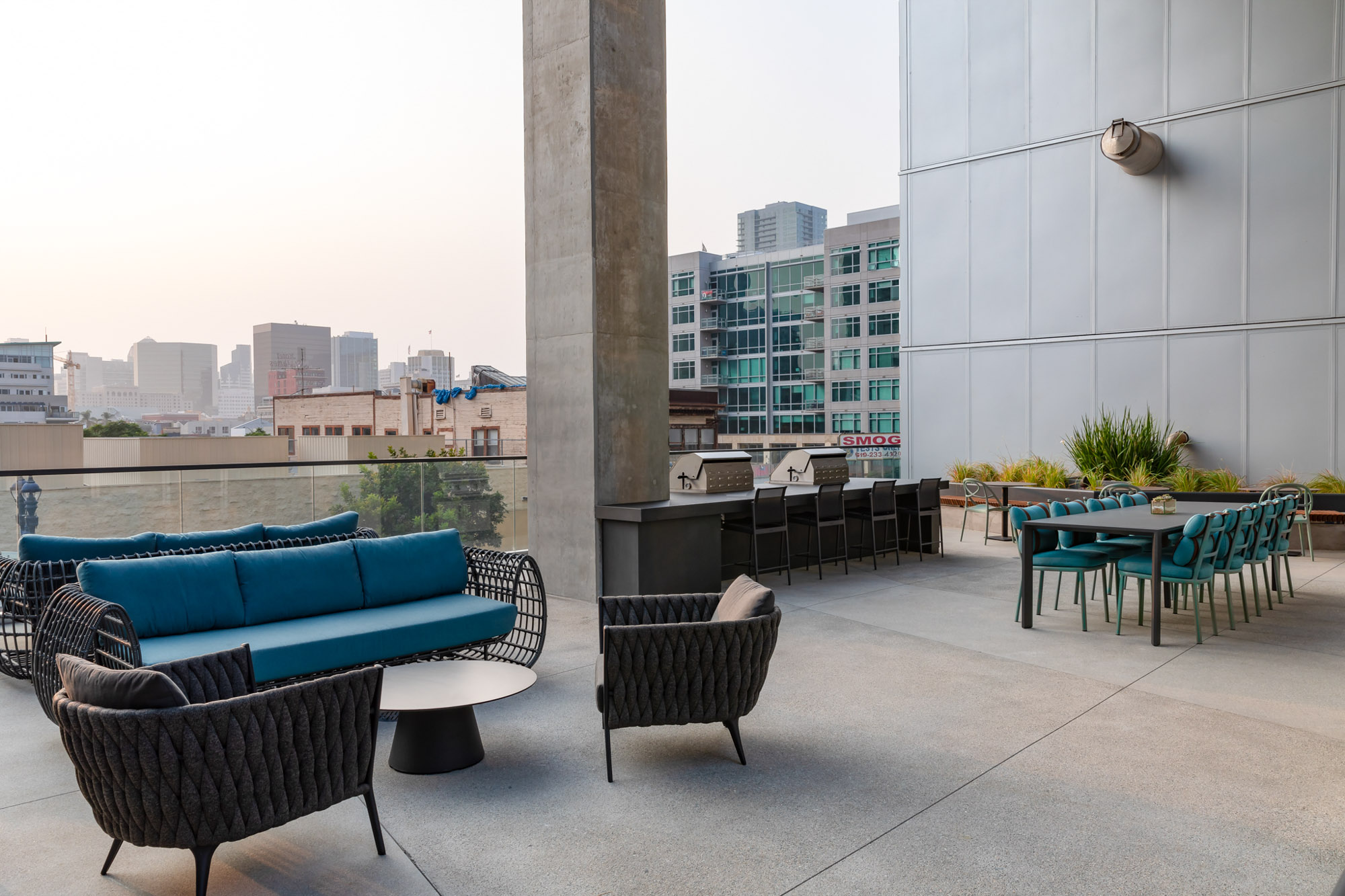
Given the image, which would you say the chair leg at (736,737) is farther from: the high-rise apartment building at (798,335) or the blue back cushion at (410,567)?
the high-rise apartment building at (798,335)

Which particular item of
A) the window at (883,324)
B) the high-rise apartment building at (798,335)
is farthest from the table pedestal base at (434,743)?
the window at (883,324)

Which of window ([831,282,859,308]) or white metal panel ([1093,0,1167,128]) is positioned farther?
window ([831,282,859,308])

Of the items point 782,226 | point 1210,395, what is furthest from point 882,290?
→ point 782,226

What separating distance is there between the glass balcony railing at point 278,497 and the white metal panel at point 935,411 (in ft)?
27.1

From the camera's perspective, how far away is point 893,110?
4459 cm

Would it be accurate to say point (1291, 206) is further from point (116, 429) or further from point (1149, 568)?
point (116, 429)

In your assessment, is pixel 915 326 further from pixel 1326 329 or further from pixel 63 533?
pixel 63 533

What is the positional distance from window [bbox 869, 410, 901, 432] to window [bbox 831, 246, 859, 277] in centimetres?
984

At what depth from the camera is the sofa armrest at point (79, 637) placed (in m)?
3.52

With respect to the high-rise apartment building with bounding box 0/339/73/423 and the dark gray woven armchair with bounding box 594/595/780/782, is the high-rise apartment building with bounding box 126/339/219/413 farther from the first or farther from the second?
the dark gray woven armchair with bounding box 594/595/780/782

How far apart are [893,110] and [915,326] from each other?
113 feet

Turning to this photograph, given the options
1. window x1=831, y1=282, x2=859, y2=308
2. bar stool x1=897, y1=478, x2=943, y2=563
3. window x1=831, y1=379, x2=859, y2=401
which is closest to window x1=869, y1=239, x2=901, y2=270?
window x1=831, y1=282, x2=859, y2=308

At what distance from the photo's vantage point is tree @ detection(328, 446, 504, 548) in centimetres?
774

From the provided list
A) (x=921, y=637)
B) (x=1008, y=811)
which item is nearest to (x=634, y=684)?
(x=1008, y=811)
